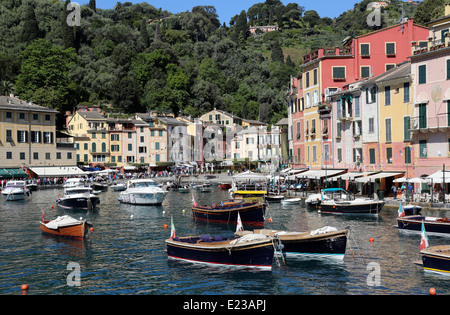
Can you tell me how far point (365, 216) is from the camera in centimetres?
4784

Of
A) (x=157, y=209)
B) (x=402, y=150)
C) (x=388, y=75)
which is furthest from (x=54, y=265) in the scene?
(x=388, y=75)

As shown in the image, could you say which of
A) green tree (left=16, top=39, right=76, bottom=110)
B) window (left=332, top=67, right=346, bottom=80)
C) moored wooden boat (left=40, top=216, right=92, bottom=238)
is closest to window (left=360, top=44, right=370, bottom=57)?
window (left=332, top=67, right=346, bottom=80)

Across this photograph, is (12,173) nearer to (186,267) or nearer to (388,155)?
(388,155)

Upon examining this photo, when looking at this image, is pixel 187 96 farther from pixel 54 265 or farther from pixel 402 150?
pixel 54 265

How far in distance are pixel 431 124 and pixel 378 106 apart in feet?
27.0

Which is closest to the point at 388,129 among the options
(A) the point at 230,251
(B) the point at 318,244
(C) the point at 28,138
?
(B) the point at 318,244

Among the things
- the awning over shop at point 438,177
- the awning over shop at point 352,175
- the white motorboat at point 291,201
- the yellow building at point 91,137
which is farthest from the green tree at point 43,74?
the awning over shop at point 438,177

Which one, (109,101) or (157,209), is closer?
(157,209)

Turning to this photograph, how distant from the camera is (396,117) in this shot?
5603 cm

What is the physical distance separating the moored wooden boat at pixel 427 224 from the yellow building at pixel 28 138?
262ft

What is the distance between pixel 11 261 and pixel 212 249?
1335cm

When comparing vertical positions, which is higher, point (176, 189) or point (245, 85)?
point (245, 85)

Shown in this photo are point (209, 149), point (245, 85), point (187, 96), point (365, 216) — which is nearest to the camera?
point (365, 216)

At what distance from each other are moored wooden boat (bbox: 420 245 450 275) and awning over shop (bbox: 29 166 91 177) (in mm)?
85303
